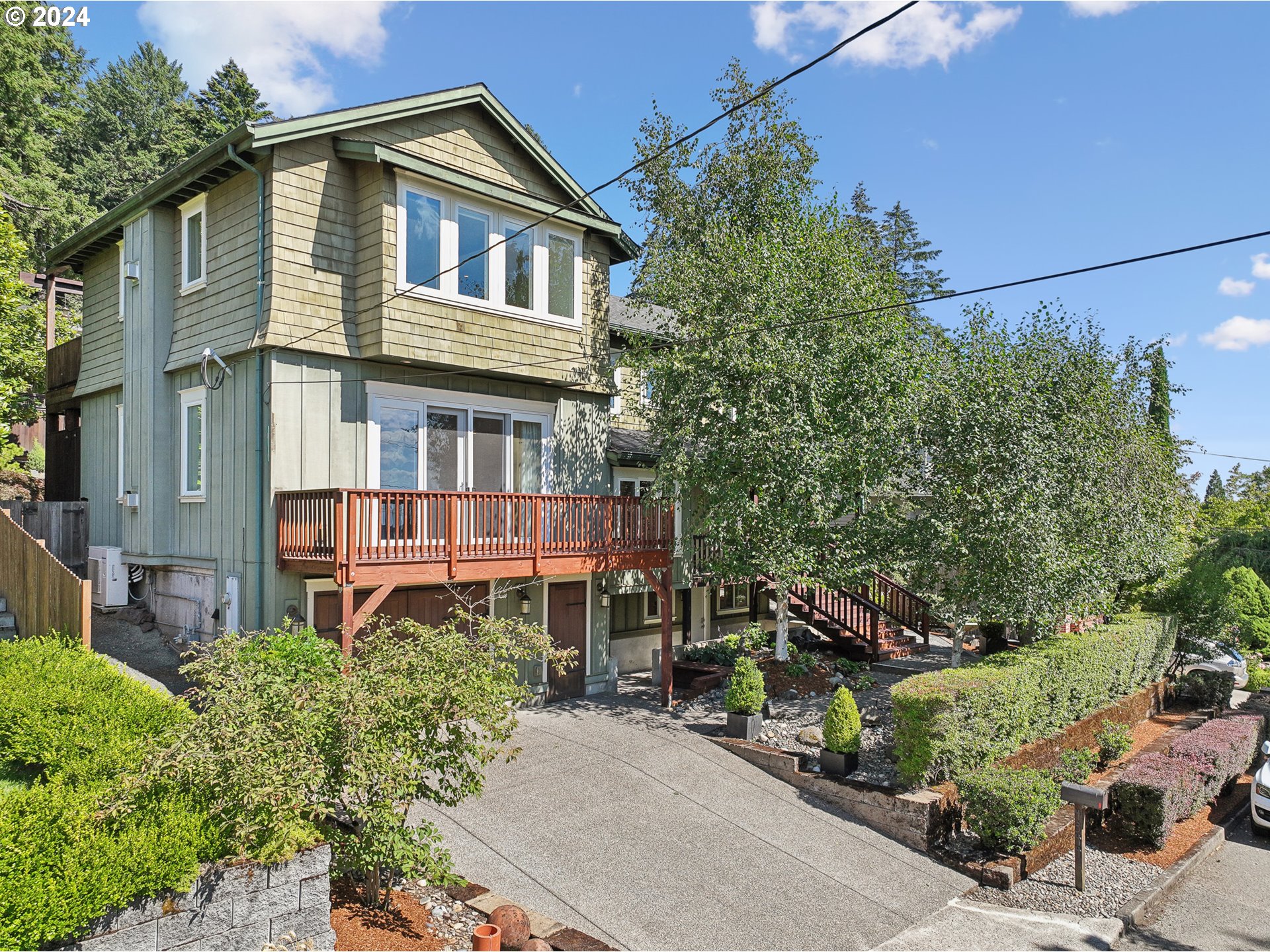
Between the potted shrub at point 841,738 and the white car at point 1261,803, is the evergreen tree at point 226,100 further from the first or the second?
the white car at point 1261,803

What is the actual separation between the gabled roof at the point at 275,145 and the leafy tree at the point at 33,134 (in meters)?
8.74

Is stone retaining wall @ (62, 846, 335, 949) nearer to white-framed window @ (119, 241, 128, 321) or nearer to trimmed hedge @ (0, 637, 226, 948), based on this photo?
trimmed hedge @ (0, 637, 226, 948)

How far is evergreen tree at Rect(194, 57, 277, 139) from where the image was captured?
3459 centimetres

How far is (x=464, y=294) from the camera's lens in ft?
40.9

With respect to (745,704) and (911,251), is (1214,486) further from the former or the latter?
(745,704)

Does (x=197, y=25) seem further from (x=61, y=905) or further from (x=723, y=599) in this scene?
(x=723, y=599)

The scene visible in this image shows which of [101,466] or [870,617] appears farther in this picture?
[870,617]

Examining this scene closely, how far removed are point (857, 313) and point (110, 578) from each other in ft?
42.4

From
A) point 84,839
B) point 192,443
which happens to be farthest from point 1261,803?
point 192,443

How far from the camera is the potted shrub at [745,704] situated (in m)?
11.5

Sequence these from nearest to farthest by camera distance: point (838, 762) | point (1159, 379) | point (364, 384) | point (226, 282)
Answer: point (838, 762) < point (226, 282) < point (364, 384) < point (1159, 379)

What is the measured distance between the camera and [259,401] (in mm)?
11039

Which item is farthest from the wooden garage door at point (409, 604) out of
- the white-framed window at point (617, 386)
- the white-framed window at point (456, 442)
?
the white-framed window at point (617, 386)

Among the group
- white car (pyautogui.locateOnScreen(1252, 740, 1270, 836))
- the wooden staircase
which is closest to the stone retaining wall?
white car (pyautogui.locateOnScreen(1252, 740, 1270, 836))
